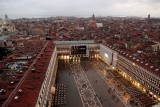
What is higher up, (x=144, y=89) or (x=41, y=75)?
(x=41, y=75)

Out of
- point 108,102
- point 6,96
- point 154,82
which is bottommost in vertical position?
point 108,102

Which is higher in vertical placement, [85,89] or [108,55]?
[108,55]

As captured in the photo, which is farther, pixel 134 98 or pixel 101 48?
pixel 101 48

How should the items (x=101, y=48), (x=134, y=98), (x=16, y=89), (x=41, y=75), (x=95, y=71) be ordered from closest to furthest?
(x=16, y=89) < (x=41, y=75) < (x=134, y=98) < (x=95, y=71) < (x=101, y=48)

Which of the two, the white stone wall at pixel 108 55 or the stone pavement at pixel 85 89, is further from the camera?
the white stone wall at pixel 108 55

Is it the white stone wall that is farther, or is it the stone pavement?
the white stone wall

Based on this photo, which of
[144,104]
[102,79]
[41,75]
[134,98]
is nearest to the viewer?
[41,75]

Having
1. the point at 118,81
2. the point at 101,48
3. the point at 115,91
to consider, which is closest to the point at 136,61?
the point at 118,81

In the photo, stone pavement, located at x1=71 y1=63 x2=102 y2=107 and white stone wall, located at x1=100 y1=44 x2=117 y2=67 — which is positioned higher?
white stone wall, located at x1=100 y1=44 x2=117 y2=67

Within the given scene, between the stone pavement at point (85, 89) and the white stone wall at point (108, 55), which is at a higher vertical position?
the white stone wall at point (108, 55)

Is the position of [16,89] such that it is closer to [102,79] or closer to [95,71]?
[102,79]

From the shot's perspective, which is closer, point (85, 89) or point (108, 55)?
point (85, 89)
